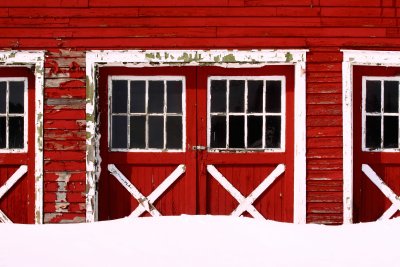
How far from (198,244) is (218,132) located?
2742mm

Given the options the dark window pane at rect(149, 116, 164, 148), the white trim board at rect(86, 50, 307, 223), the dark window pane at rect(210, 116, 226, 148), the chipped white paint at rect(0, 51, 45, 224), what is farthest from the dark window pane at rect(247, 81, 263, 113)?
the chipped white paint at rect(0, 51, 45, 224)

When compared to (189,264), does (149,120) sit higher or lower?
higher

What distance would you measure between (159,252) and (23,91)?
3667 mm

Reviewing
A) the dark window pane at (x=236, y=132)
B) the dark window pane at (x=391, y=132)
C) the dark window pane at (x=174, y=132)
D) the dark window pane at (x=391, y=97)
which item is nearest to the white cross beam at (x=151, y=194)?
the dark window pane at (x=174, y=132)

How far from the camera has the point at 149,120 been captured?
6.57 m

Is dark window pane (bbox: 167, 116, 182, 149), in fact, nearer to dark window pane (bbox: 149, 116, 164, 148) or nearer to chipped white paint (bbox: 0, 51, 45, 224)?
dark window pane (bbox: 149, 116, 164, 148)

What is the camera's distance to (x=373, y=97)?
658 cm

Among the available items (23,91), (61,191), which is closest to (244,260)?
(61,191)

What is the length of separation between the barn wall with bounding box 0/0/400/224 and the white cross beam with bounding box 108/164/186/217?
0.44 metres

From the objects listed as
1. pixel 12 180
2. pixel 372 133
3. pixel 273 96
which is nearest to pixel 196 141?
pixel 273 96

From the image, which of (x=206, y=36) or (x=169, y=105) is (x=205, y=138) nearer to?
(x=169, y=105)

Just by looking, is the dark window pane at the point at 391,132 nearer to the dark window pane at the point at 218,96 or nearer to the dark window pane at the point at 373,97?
the dark window pane at the point at 373,97

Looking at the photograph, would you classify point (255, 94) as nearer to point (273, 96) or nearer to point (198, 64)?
point (273, 96)

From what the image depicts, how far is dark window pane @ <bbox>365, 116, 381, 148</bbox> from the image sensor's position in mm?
6566
